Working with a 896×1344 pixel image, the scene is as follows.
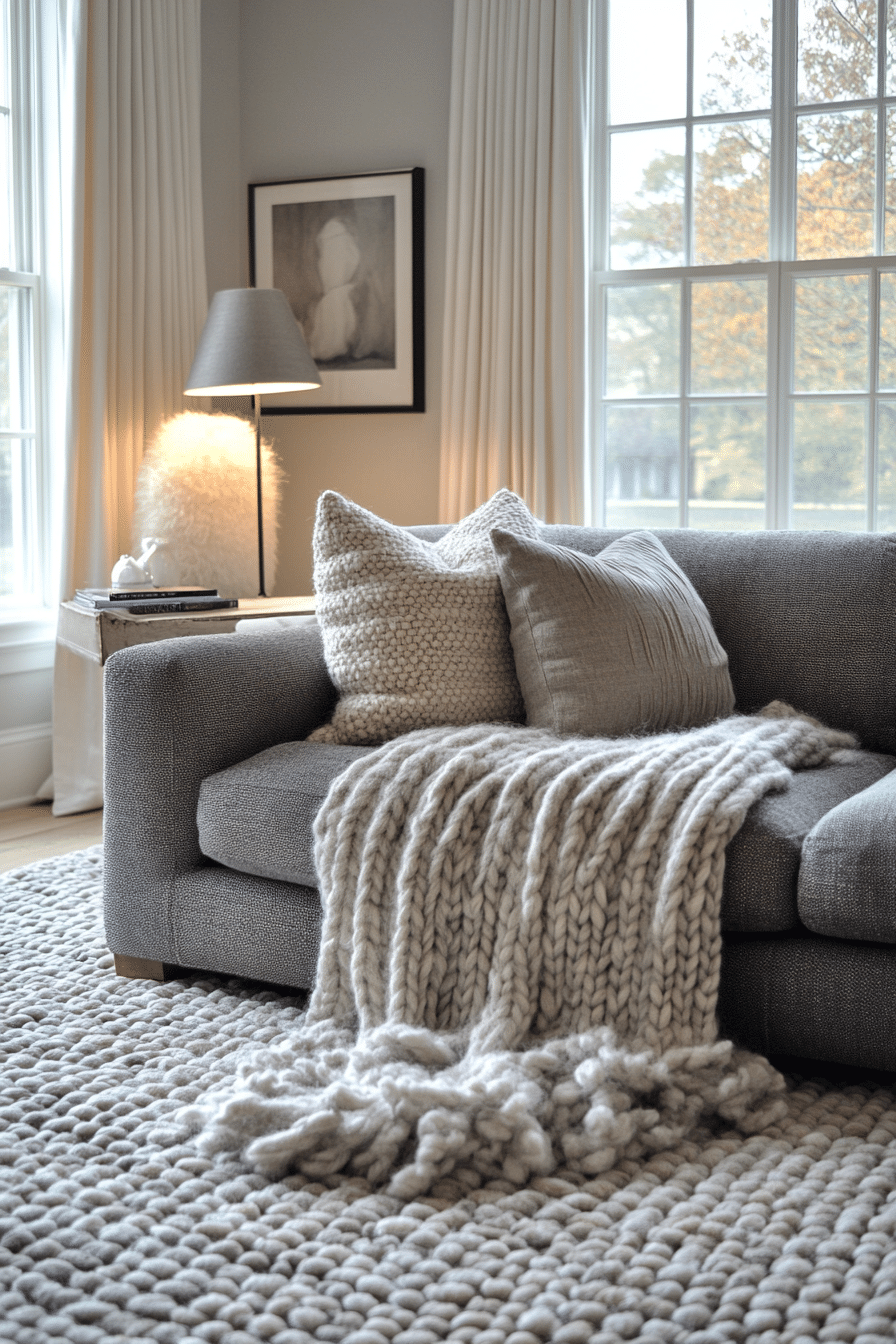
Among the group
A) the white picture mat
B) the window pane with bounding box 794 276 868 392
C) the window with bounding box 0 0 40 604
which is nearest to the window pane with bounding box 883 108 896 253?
the window pane with bounding box 794 276 868 392

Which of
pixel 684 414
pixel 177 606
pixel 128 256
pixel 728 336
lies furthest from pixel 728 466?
pixel 128 256

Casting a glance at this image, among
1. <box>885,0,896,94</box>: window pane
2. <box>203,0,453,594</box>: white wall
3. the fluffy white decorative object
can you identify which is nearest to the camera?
<box>885,0,896,94</box>: window pane

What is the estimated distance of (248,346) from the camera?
3.43 meters

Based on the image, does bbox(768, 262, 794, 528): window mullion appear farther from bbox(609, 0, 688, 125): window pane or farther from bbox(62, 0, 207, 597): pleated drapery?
bbox(62, 0, 207, 597): pleated drapery

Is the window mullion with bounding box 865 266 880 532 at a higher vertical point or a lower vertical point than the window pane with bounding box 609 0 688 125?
lower

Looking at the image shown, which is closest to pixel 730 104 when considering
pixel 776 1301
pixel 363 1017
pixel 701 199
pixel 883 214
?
pixel 701 199

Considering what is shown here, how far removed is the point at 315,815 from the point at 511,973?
414 millimetres

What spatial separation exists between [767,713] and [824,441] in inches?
61.7

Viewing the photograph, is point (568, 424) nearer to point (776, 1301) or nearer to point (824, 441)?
point (824, 441)

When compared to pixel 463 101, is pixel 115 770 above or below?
below

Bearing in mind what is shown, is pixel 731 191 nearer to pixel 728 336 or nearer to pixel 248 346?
pixel 728 336

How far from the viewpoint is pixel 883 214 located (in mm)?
3459

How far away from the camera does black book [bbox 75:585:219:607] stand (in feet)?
10.5

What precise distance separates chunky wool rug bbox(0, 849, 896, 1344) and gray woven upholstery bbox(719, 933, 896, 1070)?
0.08m
